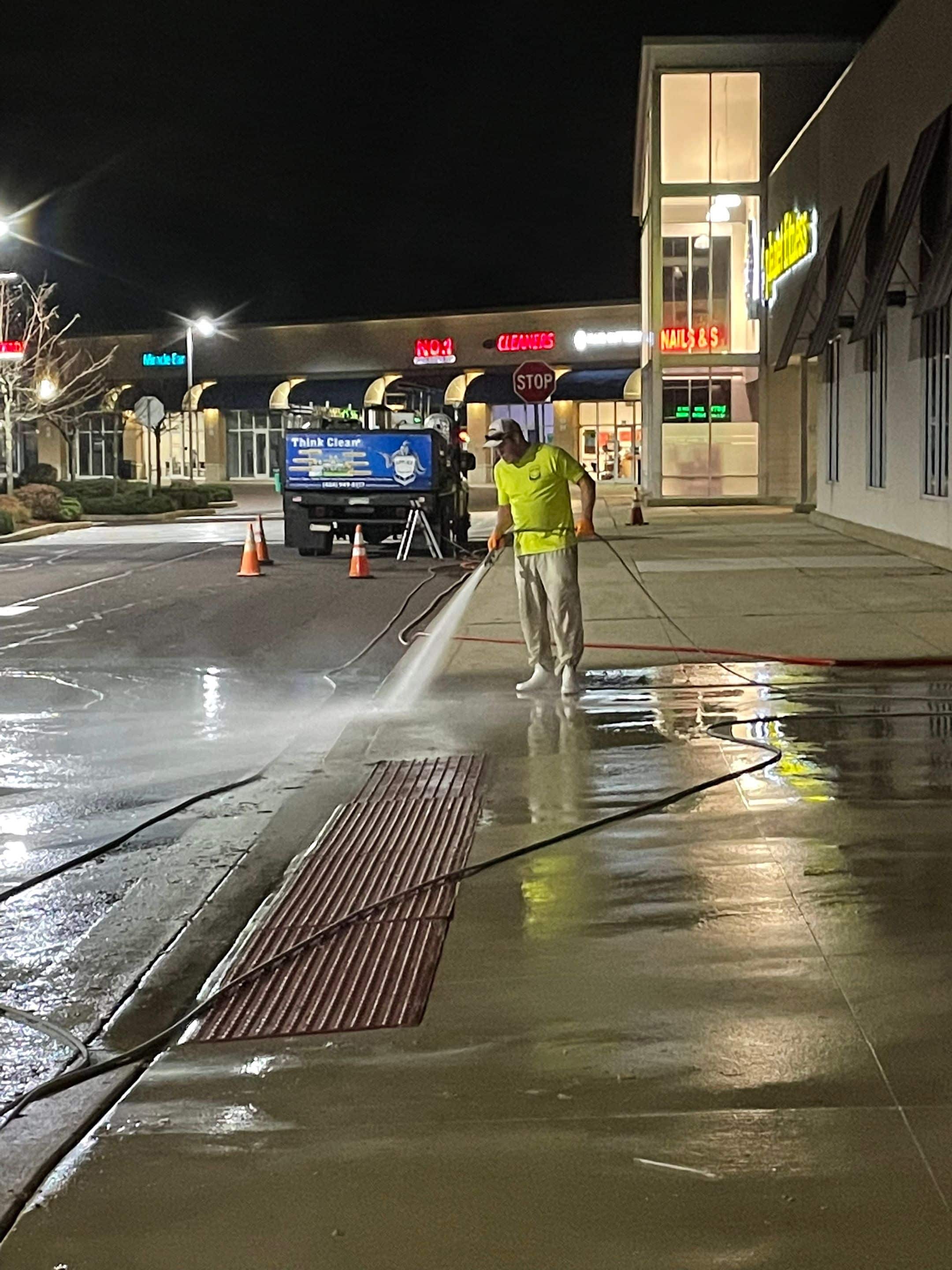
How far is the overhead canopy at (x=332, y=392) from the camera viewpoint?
7169 centimetres

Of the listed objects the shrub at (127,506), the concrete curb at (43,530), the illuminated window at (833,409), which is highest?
the illuminated window at (833,409)

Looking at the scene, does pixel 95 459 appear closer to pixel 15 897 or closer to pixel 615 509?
pixel 615 509

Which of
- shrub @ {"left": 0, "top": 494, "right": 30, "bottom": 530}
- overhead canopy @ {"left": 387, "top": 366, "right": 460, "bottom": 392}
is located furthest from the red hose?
overhead canopy @ {"left": 387, "top": 366, "right": 460, "bottom": 392}

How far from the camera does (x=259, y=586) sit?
2152 centimetres

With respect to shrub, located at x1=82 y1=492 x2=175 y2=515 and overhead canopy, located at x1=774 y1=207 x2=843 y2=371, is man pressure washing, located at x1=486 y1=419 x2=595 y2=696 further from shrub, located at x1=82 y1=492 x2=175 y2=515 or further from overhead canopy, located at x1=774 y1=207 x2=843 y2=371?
shrub, located at x1=82 y1=492 x2=175 y2=515

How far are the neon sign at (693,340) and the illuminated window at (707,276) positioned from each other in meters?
0.01

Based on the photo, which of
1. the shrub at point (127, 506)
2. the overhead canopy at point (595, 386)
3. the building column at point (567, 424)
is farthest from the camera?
the building column at point (567, 424)

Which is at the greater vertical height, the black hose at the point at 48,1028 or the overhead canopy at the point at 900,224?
the overhead canopy at the point at 900,224

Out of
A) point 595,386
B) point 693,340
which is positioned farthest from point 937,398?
point 595,386

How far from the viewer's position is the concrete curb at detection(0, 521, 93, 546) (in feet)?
112

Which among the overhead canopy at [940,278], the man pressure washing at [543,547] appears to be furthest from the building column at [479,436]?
the man pressure washing at [543,547]

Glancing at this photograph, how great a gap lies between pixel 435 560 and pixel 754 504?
19000 mm

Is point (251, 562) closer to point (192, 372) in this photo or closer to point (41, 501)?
point (41, 501)

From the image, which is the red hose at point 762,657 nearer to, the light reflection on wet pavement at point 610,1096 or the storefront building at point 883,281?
the light reflection on wet pavement at point 610,1096
